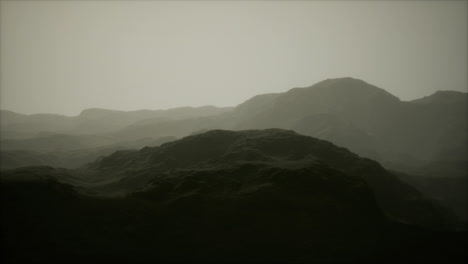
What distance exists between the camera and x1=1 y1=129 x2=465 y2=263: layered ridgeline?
20.6m

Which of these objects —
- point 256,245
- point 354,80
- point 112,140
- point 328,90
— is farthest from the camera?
point 354,80

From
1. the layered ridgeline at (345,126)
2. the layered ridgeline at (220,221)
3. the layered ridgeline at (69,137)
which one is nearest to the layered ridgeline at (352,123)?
the layered ridgeline at (345,126)

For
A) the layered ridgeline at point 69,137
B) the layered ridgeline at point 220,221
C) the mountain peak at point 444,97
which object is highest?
the mountain peak at point 444,97

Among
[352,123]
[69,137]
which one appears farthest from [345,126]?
[69,137]

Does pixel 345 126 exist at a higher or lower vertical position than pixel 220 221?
higher

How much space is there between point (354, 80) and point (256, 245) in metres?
105

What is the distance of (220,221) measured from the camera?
2341 cm

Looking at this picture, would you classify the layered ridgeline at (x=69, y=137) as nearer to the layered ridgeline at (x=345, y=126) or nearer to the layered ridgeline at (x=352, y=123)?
the layered ridgeline at (x=345, y=126)

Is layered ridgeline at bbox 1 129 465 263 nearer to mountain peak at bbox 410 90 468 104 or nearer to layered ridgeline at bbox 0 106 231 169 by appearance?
layered ridgeline at bbox 0 106 231 169

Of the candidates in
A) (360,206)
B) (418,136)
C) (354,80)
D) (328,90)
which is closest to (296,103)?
(328,90)

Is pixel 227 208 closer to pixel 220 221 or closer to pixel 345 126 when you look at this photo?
pixel 220 221

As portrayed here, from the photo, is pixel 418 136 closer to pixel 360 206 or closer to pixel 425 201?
pixel 425 201

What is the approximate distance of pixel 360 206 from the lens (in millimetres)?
26094

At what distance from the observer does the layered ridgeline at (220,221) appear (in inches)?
811
